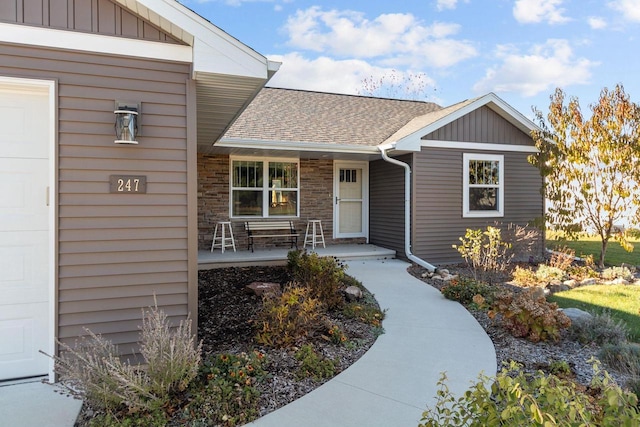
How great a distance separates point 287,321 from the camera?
166 inches

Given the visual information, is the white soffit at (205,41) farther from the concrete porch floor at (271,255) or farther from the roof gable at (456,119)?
the roof gable at (456,119)

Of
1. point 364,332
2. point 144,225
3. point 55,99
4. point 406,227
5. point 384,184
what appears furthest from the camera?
point 384,184

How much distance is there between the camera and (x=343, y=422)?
2.84m

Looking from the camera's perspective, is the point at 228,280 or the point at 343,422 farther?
the point at 228,280

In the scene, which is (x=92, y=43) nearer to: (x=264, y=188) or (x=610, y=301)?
(x=264, y=188)

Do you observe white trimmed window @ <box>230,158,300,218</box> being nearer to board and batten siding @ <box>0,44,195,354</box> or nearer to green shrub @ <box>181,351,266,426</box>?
board and batten siding @ <box>0,44,195,354</box>

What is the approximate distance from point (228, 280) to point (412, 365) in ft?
13.0

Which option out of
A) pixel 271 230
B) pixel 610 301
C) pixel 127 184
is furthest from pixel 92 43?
pixel 610 301

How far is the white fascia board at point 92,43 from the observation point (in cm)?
334

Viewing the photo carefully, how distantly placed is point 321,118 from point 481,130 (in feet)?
13.4

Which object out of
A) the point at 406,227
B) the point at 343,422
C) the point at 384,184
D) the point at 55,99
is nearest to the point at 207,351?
the point at 343,422

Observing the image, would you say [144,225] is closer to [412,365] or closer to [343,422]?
[343,422]

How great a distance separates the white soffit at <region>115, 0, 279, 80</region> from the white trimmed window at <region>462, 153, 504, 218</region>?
270 inches

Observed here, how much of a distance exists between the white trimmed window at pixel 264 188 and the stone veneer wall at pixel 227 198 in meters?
0.18
